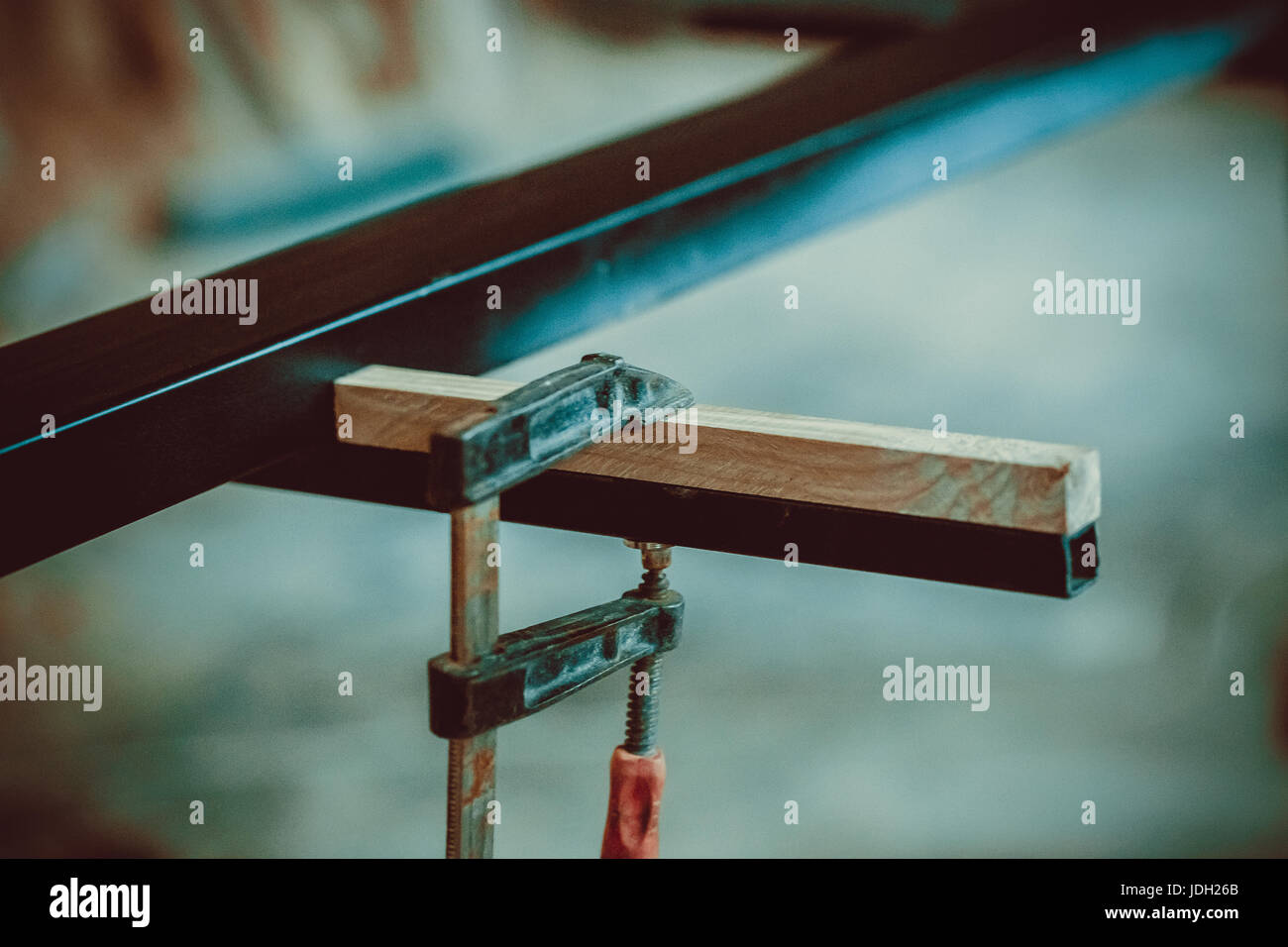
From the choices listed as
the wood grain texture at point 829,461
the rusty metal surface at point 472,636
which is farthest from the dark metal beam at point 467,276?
the rusty metal surface at point 472,636

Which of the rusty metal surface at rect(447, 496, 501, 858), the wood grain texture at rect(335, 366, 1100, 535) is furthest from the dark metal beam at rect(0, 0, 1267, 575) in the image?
the rusty metal surface at rect(447, 496, 501, 858)

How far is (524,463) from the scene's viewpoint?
2.07ft

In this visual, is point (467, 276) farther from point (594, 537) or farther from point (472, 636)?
point (594, 537)

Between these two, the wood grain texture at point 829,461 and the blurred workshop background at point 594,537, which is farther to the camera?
the blurred workshop background at point 594,537

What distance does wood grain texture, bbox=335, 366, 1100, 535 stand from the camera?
2.02 feet

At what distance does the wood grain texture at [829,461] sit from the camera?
2.02ft

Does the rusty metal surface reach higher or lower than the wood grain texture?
lower

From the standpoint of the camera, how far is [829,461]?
0.66 metres

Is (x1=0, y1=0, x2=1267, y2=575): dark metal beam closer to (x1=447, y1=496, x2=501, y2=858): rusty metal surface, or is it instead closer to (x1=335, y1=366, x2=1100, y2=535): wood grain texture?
(x1=335, y1=366, x2=1100, y2=535): wood grain texture

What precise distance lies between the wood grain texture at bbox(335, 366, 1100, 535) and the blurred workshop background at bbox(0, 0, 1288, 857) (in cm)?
78

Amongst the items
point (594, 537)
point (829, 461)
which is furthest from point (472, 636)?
point (594, 537)

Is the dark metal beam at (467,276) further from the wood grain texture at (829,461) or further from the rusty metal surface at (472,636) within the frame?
the rusty metal surface at (472,636)

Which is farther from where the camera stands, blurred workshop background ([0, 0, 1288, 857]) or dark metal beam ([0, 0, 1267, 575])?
blurred workshop background ([0, 0, 1288, 857])

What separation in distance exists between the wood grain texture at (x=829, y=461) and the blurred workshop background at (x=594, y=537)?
2.56ft
